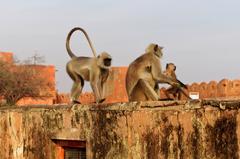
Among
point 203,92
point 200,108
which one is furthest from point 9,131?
point 203,92

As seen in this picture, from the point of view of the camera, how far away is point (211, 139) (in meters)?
3.90

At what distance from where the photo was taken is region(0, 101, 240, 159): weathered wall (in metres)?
3.88

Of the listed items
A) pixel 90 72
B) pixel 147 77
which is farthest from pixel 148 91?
pixel 90 72

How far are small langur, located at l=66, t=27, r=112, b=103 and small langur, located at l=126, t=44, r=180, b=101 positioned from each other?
47 centimetres

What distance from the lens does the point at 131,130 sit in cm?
470

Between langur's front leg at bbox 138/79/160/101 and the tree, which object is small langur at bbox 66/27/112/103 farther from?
the tree

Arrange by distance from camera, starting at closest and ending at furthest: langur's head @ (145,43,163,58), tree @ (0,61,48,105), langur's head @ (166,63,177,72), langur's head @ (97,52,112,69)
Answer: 1. langur's head @ (145,43,163,58)
2. langur's head @ (97,52,112,69)
3. langur's head @ (166,63,177,72)
4. tree @ (0,61,48,105)

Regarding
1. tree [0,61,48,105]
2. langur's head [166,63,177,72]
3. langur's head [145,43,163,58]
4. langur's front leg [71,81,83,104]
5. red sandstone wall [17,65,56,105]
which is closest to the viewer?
langur's head [145,43,163,58]

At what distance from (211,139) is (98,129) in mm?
1575

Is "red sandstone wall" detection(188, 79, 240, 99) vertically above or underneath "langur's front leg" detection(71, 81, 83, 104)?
above

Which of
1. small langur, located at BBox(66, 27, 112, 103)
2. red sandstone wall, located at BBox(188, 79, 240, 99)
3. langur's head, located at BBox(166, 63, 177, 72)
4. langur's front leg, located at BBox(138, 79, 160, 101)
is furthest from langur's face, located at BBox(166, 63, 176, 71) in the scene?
red sandstone wall, located at BBox(188, 79, 240, 99)

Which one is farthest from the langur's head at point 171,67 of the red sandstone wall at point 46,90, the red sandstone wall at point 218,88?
the red sandstone wall at point 46,90

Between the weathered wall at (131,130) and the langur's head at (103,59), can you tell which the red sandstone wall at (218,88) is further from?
the weathered wall at (131,130)

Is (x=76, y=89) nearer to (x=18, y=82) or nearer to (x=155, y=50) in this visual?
(x=155, y=50)
